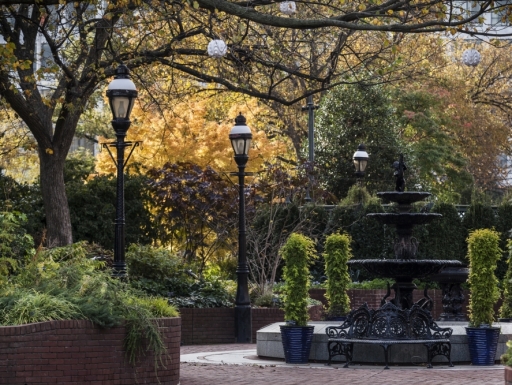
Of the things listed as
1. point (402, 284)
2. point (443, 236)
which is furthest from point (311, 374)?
point (443, 236)

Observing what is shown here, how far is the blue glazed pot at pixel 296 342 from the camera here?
1591 centimetres

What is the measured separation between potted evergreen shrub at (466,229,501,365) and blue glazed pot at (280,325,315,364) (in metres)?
2.30

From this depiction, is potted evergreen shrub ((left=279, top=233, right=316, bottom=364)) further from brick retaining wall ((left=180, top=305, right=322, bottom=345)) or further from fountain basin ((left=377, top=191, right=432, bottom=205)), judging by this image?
brick retaining wall ((left=180, top=305, right=322, bottom=345))

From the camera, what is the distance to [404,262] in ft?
54.7

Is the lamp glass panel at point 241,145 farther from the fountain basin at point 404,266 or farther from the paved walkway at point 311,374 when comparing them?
the paved walkway at point 311,374

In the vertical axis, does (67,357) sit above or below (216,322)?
below

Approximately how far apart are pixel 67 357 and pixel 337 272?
7688mm

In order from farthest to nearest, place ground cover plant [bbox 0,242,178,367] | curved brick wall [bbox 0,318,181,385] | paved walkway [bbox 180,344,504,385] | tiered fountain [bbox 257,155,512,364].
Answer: tiered fountain [bbox 257,155,512,364], paved walkway [bbox 180,344,504,385], ground cover plant [bbox 0,242,178,367], curved brick wall [bbox 0,318,181,385]

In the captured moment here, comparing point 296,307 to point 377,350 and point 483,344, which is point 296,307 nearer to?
point 377,350

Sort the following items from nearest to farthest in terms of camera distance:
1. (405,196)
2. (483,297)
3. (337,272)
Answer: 1. (483,297)
2. (405,196)
3. (337,272)

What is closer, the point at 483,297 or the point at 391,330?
the point at 391,330

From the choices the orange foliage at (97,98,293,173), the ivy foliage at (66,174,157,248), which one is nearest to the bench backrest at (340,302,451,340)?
the ivy foliage at (66,174,157,248)

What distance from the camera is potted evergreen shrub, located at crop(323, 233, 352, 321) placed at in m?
18.1

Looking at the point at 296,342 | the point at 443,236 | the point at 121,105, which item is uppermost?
the point at 121,105
